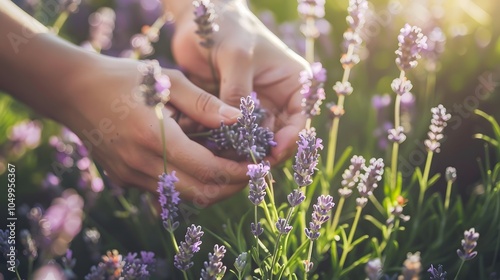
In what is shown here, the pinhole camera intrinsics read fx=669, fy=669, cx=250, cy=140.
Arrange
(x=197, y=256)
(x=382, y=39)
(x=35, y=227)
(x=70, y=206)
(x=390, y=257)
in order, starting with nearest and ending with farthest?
(x=390, y=257) → (x=35, y=227) → (x=197, y=256) → (x=70, y=206) → (x=382, y=39)

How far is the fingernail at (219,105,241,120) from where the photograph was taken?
1574 mm

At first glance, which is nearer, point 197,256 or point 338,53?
point 197,256

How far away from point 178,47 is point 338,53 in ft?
2.55

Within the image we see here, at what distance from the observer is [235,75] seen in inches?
69.2

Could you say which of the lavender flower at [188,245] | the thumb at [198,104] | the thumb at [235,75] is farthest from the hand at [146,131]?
the lavender flower at [188,245]

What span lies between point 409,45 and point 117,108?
28.6 inches

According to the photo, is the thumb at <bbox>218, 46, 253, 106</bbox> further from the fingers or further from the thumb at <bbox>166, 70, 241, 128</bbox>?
the thumb at <bbox>166, 70, 241, 128</bbox>

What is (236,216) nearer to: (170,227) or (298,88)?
(298,88)

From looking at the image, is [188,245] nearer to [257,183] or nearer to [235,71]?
[257,183]

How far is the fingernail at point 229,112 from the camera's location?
1.57 meters

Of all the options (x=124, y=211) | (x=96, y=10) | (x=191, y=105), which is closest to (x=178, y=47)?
(x=191, y=105)

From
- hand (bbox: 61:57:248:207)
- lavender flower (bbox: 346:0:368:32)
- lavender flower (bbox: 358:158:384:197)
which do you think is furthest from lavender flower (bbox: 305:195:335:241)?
lavender flower (bbox: 346:0:368:32)

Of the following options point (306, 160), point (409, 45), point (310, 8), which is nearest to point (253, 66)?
point (310, 8)

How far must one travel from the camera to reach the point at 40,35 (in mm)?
1772
